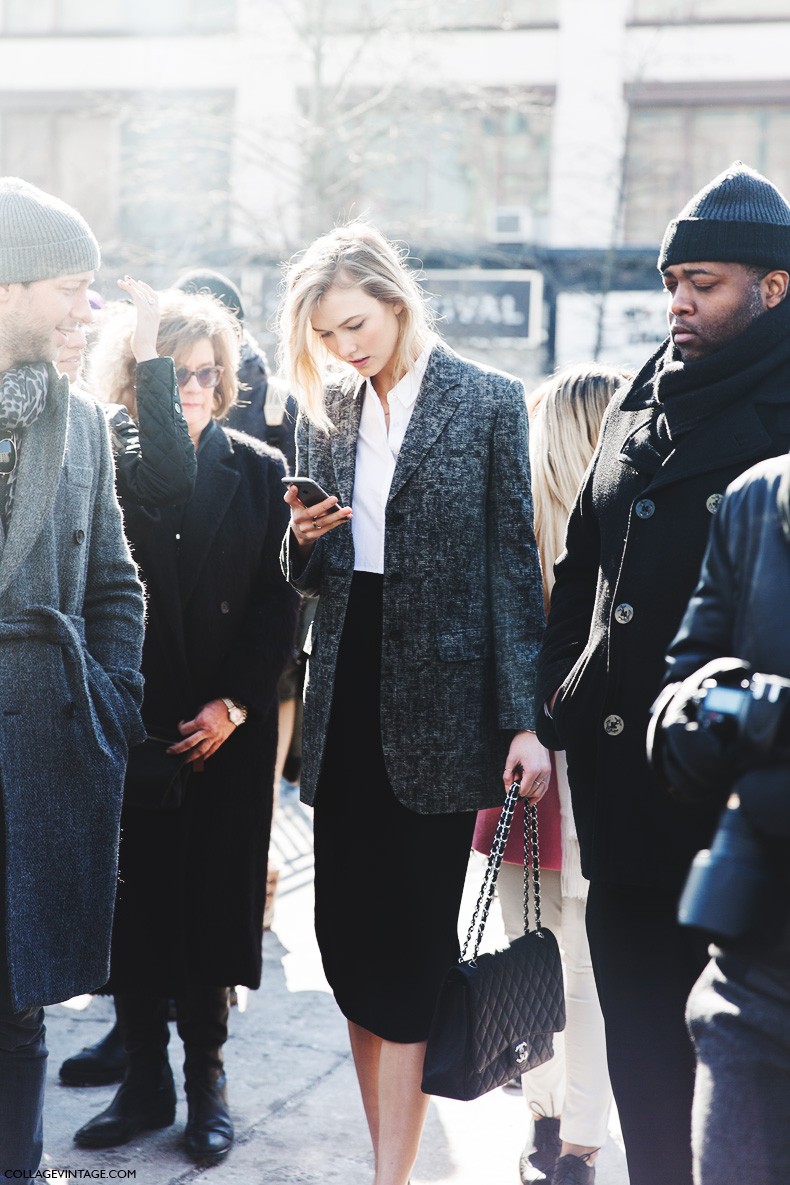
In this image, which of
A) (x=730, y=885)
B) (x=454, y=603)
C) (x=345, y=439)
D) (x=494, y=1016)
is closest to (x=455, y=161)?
(x=345, y=439)

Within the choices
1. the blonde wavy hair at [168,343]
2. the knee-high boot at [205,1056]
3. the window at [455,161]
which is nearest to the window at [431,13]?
the window at [455,161]

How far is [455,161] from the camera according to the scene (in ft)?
73.3

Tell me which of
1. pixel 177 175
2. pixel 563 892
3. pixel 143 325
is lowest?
pixel 563 892

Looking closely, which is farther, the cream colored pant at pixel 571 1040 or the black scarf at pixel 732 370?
the cream colored pant at pixel 571 1040

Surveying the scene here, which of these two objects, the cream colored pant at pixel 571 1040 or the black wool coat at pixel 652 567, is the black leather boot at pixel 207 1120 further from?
the black wool coat at pixel 652 567

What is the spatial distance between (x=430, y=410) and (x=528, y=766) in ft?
2.77

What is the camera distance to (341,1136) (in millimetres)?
3893

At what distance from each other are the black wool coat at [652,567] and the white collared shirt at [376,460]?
638mm

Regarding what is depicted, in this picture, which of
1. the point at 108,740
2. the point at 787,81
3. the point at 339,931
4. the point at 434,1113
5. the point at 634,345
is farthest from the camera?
the point at 787,81

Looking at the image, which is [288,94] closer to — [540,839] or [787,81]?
[787,81]

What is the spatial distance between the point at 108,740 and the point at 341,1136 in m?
1.47

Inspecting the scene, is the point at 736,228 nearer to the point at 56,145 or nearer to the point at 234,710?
the point at 234,710

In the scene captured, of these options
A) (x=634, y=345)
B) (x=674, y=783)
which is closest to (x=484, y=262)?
(x=634, y=345)

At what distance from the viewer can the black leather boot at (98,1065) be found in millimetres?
4184
